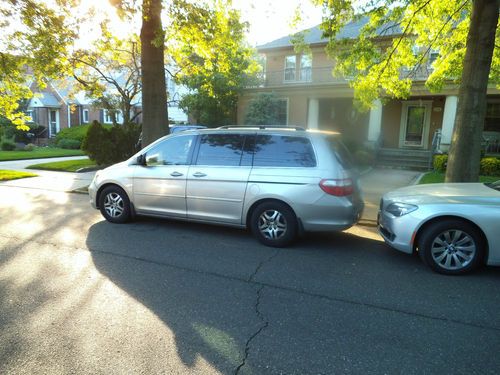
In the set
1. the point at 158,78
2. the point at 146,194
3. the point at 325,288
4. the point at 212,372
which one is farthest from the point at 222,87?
the point at 212,372

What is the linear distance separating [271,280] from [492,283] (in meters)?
2.61

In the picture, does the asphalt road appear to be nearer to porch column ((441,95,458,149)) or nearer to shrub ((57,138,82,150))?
Answer: porch column ((441,95,458,149))

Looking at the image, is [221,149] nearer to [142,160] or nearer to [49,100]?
[142,160]

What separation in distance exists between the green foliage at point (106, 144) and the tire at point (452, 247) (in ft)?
45.5

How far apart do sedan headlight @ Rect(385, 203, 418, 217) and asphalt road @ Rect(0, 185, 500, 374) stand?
681 mm

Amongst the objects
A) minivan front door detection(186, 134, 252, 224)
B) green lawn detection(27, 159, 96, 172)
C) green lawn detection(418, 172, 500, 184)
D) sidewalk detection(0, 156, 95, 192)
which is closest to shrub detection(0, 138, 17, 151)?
green lawn detection(27, 159, 96, 172)

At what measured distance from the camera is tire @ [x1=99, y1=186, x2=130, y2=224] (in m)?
6.92

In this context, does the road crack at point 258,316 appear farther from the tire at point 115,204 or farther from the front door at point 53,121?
the front door at point 53,121

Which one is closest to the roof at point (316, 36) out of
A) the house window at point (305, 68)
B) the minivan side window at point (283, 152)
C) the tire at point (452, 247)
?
the house window at point (305, 68)

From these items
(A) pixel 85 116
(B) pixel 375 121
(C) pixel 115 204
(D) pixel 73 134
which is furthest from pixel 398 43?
(A) pixel 85 116

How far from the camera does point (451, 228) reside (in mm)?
4660

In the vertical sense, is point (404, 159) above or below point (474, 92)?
below

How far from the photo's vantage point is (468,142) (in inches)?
282

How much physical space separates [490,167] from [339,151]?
1068 centimetres
